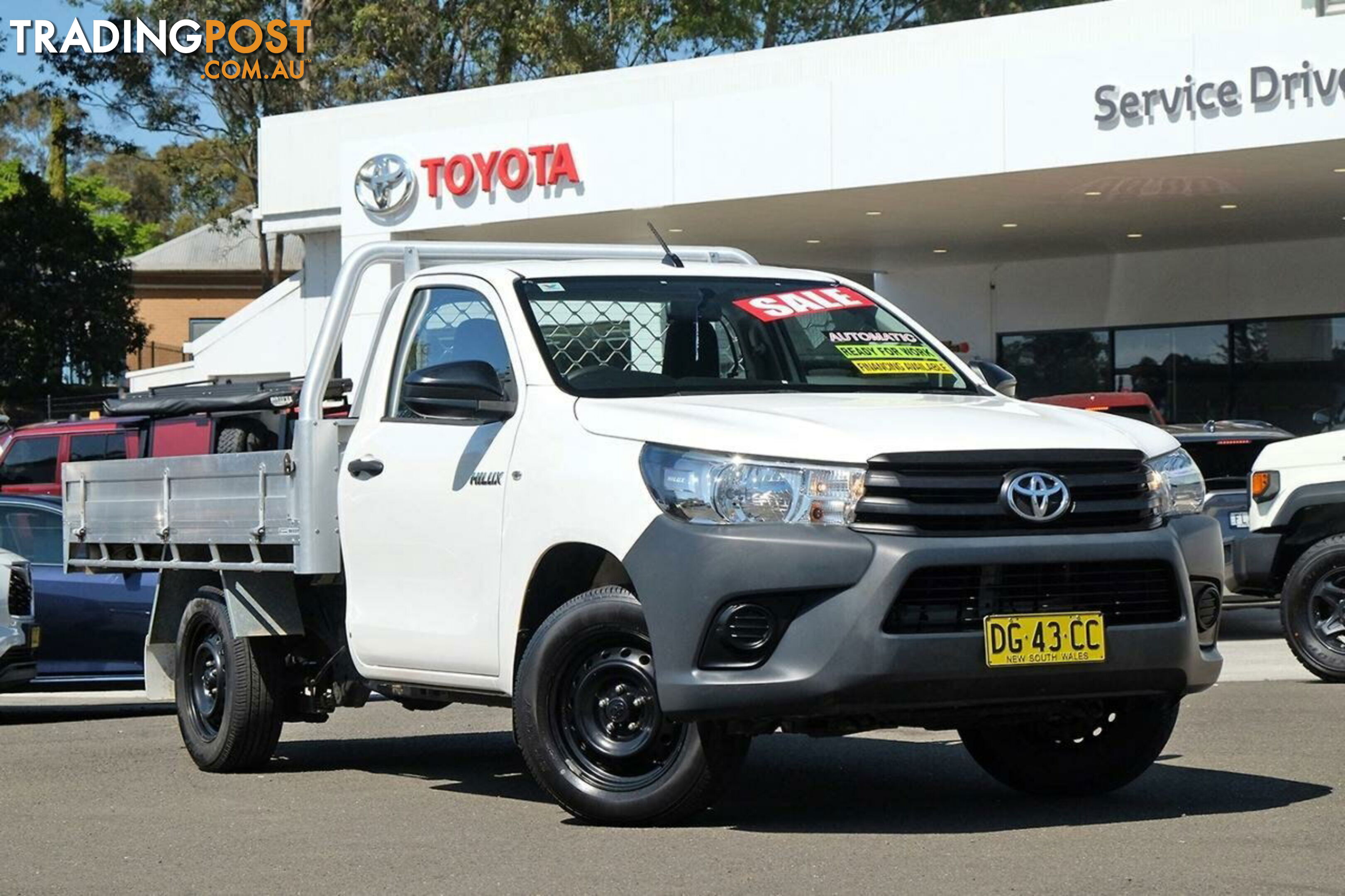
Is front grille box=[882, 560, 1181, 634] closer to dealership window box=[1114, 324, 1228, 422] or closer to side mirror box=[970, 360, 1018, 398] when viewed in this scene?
side mirror box=[970, 360, 1018, 398]

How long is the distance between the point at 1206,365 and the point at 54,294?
28352 millimetres

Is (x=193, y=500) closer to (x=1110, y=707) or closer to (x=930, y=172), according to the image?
(x=1110, y=707)

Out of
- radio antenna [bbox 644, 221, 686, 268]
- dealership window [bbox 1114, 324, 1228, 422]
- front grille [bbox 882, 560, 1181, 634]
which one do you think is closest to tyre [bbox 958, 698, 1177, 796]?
front grille [bbox 882, 560, 1181, 634]

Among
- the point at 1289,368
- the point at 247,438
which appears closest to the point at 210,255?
the point at 1289,368

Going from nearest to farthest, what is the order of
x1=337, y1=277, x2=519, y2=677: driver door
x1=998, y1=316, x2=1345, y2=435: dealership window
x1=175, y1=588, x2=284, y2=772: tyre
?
x1=337, y1=277, x2=519, y2=677: driver door, x1=175, y1=588, x2=284, y2=772: tyre, x1=998, y1=316, x2=1345, y2=435: dealership window

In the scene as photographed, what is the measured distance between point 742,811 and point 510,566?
1.21m

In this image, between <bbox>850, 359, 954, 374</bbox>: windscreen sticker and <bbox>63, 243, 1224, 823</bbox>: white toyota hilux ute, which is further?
<bbox>850, 359, 954, 374</bbox>: windscreen sticker

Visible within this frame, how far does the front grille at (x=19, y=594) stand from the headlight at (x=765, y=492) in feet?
23.4

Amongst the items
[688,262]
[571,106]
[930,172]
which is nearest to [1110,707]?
[688,262]

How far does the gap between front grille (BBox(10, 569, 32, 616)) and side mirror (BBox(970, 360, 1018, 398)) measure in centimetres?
666

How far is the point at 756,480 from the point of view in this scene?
6.43m

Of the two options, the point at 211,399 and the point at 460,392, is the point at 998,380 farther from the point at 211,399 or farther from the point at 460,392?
the point at 211,399

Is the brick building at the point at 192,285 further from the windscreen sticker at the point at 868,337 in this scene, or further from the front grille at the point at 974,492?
the front grille at the point at 974,492

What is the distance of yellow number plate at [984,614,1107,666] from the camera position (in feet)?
21.1
